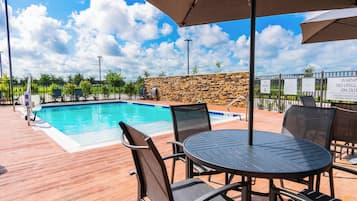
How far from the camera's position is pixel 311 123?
1.90 metres

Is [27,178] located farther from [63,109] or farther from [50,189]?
[63,109]

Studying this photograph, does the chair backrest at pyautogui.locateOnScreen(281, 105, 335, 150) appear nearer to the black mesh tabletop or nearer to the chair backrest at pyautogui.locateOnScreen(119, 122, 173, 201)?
the black mesh tabletop

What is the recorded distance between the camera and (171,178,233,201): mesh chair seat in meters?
1.34

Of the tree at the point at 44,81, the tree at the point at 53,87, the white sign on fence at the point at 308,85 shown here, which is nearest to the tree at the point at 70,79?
the tree at the point at 53,87

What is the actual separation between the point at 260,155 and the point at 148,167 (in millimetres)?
712

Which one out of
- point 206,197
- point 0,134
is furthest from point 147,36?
point 206,197

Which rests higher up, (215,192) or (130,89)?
(130,89)

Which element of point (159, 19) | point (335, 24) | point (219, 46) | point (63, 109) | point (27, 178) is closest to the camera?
point (27, 178)

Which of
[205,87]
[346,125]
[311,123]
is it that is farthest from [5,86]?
[346,125]

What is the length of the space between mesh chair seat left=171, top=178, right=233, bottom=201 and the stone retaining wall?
26.6 feet

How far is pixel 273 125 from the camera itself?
540cm

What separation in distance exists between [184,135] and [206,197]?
1.16m

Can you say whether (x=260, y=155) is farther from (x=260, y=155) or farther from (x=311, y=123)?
(x=311, y=123)

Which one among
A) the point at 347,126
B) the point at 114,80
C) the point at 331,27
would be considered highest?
the point at 331,27
